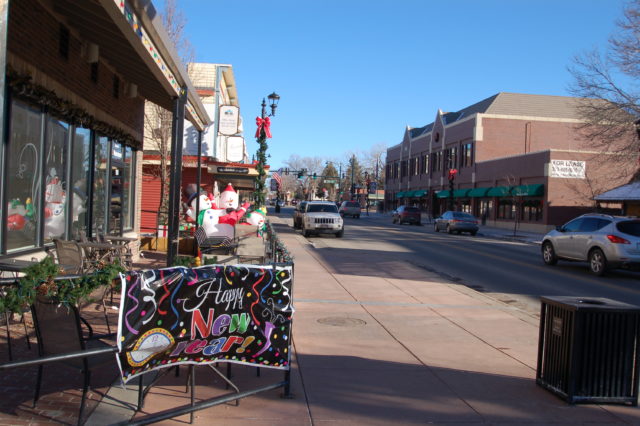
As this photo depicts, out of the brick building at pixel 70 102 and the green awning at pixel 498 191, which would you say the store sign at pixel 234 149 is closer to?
the brick building at pixel 70 102

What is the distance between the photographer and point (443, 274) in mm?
14656

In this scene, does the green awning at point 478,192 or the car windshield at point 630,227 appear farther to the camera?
the green awning at point 478,192

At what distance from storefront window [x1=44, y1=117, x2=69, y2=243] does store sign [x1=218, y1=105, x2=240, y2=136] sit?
50.7 ft

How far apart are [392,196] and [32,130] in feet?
251

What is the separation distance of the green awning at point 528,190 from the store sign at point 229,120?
2365 cm

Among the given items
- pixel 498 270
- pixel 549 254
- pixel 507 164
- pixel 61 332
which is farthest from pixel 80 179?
pixel 507 164

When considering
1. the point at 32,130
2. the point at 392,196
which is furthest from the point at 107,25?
the point at 392,196

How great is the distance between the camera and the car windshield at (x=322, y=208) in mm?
26934

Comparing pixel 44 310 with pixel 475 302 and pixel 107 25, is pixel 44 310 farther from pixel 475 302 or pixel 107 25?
pixel 475 302

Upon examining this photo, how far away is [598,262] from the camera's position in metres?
15.4

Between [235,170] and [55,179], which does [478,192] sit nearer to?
[235,170]

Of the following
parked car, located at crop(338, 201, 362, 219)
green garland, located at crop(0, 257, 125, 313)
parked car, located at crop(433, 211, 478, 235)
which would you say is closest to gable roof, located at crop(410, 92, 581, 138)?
parked car, located at crop(338, 201, 362, 219)

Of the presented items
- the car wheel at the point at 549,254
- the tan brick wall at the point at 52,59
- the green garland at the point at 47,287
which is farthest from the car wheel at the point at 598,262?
the green garland at the point at 47,287

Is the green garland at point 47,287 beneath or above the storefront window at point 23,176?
beneath
